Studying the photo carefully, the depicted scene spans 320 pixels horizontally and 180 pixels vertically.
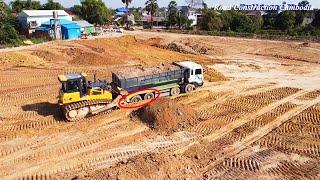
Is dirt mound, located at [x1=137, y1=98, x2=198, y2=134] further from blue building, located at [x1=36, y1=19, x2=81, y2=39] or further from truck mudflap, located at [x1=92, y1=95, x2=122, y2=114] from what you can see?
blue building, located at [x1=36, y1=19, x2=81, y2=39]

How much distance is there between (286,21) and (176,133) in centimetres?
5934

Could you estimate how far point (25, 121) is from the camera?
1800 cm

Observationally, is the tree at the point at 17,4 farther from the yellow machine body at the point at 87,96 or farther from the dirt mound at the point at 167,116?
the dirt mound at the point at 167,116

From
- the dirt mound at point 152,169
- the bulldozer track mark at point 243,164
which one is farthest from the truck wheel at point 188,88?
the dirt mound at point 152,169

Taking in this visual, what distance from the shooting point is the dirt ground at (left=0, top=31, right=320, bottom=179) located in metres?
13.5

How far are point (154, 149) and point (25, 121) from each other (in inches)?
283

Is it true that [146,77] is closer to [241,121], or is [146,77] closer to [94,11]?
[241,121]

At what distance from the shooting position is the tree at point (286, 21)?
225 ft

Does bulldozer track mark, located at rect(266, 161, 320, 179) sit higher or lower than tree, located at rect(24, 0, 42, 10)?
lower

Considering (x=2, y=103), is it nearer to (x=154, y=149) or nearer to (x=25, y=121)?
(x=25, y=121)

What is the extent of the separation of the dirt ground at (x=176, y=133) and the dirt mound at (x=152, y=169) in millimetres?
37

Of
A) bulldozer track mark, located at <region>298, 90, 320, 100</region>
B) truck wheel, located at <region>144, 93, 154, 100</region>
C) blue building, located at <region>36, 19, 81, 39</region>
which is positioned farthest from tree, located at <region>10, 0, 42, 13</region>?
bulldozer track mark, located at <region>298, 90, 320, 100</region>

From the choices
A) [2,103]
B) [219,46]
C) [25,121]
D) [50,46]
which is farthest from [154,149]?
[219,46]

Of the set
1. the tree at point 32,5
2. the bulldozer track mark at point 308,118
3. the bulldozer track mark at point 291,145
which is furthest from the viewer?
the tree at point 32,5
